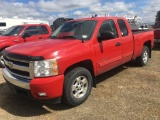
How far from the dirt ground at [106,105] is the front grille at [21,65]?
760 mm

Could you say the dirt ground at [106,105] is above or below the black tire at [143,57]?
below

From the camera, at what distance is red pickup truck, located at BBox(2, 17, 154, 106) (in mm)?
3836

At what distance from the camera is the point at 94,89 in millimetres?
5355

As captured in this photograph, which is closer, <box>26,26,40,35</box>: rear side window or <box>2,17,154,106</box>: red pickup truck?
<box>2,17,154,106</box>: red pickup truck

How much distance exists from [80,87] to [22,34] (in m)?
5.98

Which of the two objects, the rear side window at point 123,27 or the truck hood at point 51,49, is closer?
the truck hood at point 51,49

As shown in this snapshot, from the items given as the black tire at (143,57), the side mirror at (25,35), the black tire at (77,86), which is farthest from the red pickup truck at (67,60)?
the side mirror at (25,35)

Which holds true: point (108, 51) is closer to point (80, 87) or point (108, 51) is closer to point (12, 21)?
point (80, 87)

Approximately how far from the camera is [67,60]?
13.3 ft

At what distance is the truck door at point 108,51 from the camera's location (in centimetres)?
494

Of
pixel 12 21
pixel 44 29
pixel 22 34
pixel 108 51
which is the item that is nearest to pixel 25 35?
pixel 22 34

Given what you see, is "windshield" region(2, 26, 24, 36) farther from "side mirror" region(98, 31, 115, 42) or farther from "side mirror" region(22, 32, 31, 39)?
"side mirror" region(98, 31, 115, 42)

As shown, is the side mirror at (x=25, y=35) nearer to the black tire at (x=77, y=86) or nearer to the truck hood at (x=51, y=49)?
the truck hood at (x=51, y=49)

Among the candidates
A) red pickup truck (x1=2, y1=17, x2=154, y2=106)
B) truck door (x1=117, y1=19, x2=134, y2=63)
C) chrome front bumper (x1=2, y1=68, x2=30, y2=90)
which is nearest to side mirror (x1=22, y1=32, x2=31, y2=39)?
red pickup truck (x1=2, y1=17, x2=154, y2=106)
